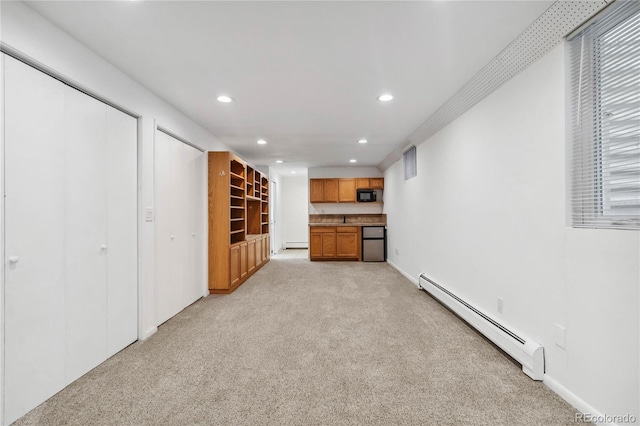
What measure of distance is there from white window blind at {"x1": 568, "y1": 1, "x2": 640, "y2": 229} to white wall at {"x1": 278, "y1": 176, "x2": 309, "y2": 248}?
8659 millimetres

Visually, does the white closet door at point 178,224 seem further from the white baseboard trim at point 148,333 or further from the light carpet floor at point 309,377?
the white baseboard trim at point 148,333

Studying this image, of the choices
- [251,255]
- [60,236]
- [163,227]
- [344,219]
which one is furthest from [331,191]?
[60,236]

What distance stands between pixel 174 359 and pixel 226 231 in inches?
88.9

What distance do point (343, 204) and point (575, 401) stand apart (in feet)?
21.8

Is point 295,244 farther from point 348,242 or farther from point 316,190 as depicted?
point 348,242

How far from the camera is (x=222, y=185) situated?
4457mm

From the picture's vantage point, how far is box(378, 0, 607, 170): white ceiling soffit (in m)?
1.68

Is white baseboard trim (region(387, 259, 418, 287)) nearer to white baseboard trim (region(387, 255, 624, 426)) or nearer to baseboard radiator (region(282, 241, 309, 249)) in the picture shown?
white baseboard trim (region(387, 255, 624, 426))

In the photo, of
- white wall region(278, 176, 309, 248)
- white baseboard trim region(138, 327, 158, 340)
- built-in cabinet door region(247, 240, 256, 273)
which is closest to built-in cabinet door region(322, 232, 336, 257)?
built-in cabinet door region(247, 240, 256, 273)

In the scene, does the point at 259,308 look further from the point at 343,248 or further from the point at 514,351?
the point at 343,248

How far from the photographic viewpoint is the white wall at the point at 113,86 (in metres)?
1.74

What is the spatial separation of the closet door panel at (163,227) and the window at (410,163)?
3771mm

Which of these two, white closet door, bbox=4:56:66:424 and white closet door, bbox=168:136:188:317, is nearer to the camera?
white closet door, bbox=4:56:66:424

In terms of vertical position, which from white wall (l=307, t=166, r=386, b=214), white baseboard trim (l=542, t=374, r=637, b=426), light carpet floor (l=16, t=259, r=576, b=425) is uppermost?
white wall (l=307, t=166, r=386, b=214)
